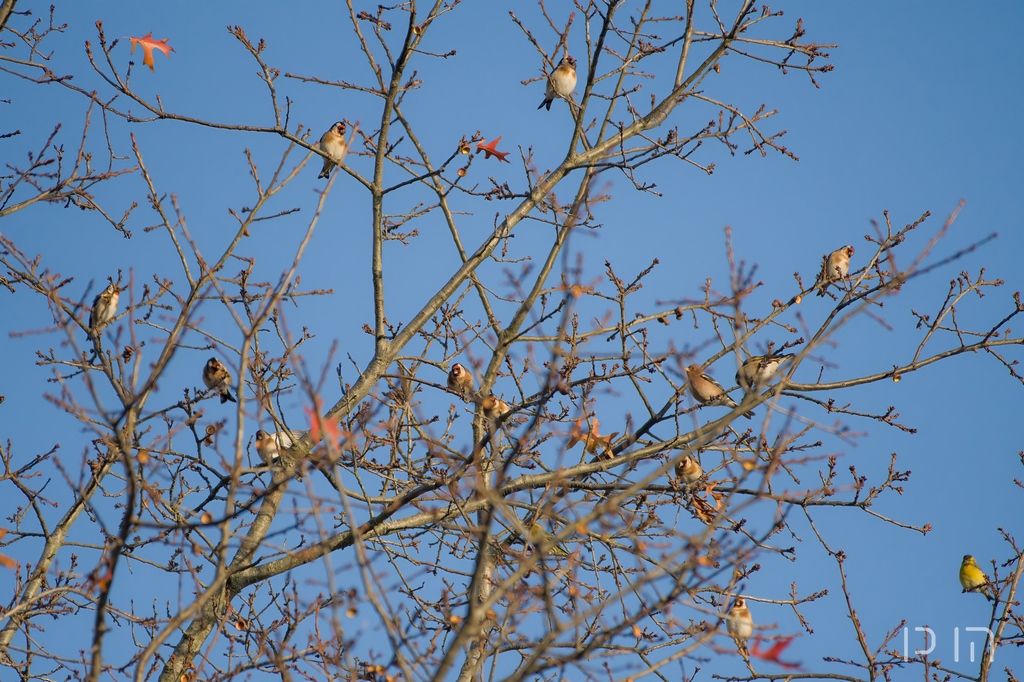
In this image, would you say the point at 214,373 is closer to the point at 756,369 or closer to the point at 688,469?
the point at 688,469

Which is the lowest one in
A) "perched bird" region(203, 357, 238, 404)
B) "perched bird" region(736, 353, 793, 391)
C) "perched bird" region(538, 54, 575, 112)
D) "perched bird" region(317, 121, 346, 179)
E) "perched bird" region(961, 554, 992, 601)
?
"perched bird" region(961, 554, 992, 601)

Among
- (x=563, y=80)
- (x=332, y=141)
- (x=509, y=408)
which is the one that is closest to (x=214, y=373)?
(x=332, y=141)

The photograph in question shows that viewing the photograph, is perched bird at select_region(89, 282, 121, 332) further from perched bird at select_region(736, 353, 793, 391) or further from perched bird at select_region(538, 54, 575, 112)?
perched bird at select_region(736, 353, 793, 391)

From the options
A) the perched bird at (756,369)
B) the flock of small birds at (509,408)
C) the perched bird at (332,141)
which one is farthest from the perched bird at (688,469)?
the perched bird at (332,141)

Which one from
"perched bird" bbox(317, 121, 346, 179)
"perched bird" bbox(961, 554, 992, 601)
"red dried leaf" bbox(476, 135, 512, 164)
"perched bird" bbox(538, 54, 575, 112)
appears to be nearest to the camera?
"red dried leaf" bbox(476, 135, 512, 164)

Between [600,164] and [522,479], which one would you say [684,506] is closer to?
[522,479]

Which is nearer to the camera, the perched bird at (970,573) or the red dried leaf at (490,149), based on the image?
the red dried leaf at (490,149)

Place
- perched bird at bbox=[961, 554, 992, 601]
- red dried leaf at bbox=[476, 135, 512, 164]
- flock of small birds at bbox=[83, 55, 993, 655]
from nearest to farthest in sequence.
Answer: flock of small birds at bbox=[83, 55, 993, 655] → red dried leaf at bbox=[476, 135, 512, 164] → perched bird at bbox=[961, 554, 992, 601]

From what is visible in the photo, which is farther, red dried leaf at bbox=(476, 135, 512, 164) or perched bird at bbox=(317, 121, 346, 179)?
perched bird at bbox=(317, 121, 346, 179)

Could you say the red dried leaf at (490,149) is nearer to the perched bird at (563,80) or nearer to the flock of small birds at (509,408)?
the flock of small birds at (509,408)

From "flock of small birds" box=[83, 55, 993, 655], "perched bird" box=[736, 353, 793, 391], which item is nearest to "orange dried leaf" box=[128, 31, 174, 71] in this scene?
"flock of small birds" box=[83, 55, 993, 655]

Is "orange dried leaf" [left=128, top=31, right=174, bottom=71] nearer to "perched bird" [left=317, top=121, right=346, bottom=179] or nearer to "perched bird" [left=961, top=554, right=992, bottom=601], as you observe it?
"perched bird" [left=317, top=121, right=346, bottom=179]

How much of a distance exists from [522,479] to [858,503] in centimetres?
190

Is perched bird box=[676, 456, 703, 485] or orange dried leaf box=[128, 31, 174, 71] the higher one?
orange dried leaf box=[128, 31, 174, 71]
